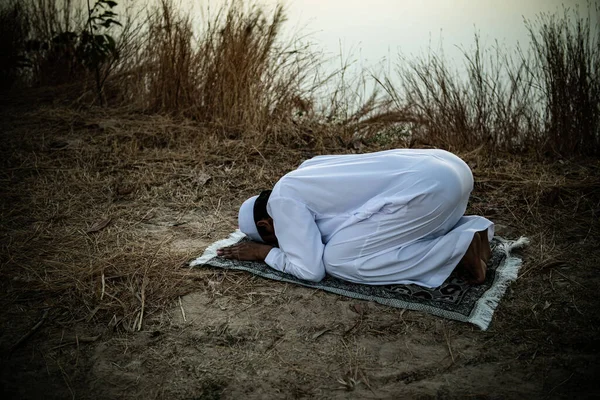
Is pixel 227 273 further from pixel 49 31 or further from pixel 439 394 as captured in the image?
pixel 49 31

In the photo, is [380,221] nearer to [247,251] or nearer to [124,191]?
[247,251]

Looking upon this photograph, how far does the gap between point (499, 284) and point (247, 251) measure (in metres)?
1.28

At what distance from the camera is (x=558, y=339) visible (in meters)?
2.08

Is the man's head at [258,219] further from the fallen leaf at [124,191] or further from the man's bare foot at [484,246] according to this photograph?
the fallen leaf at [124,191]

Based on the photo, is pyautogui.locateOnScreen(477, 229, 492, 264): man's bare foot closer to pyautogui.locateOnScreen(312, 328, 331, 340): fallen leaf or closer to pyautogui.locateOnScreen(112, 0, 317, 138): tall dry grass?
pyautogui.locateOnScreen(312, 328, 331, 340): fallen leaf

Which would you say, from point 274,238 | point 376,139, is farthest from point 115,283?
Answer: point 376,139

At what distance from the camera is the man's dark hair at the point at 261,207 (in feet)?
8.41

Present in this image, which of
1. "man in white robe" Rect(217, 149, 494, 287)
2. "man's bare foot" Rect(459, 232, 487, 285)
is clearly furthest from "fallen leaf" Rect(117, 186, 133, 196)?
"man's bare foot" Rect(459, 232, 487, 285)

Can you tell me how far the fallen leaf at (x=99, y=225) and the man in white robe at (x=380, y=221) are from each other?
49.9 inches

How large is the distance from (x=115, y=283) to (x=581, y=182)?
3045 mm

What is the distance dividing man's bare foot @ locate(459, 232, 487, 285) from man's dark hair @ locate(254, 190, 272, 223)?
3.24ft

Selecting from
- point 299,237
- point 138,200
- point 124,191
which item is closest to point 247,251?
point 299,237

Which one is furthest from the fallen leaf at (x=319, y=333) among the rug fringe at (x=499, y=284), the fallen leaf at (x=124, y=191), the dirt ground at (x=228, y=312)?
the fallen leaf at (x=124, y=191)

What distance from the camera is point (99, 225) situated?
322 cm
